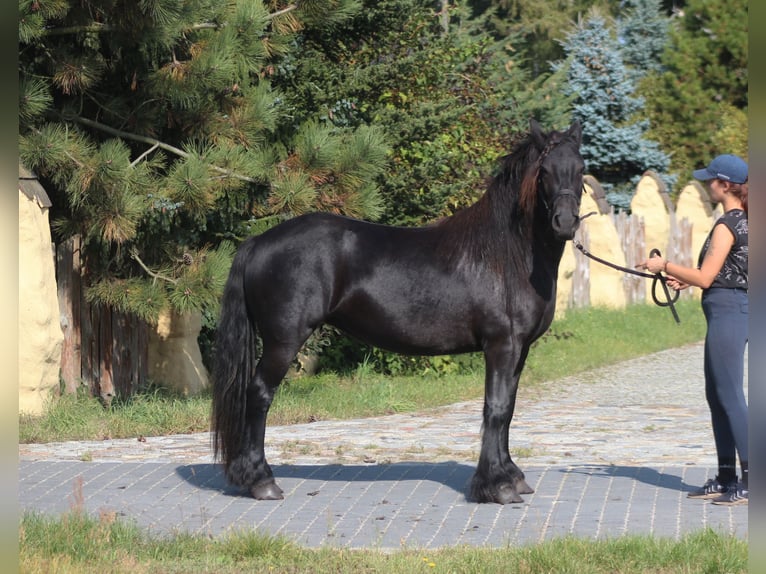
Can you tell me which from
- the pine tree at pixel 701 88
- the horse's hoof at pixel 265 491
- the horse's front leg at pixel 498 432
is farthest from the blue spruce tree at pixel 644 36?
the horse's hoof at pixel 265 491

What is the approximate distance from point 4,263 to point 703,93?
126 ft

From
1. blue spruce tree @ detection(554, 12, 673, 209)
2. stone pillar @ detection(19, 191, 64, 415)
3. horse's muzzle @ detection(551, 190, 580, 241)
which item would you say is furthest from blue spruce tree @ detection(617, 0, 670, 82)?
horse's muzzle @ detection(551, 190, 580, 241)

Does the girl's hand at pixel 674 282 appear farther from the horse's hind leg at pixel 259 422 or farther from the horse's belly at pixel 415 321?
the horse's hind leg at pixel 259 422

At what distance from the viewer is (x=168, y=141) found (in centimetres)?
1194

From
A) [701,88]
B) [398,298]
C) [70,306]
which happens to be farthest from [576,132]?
[701,88]

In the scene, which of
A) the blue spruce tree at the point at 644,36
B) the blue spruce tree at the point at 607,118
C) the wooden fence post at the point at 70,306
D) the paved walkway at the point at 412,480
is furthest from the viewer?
the blue spruce tree at the point at 644,36

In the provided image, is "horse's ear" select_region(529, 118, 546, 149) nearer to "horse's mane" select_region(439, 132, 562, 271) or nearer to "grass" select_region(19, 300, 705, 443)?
"horse's mane" select_region(439, 132, 562, 271)

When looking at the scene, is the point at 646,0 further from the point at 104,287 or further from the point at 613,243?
the point at 104,287

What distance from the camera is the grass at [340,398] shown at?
1045 cm

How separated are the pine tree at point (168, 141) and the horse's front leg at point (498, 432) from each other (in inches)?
153

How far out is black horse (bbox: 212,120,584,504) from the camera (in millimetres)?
7547

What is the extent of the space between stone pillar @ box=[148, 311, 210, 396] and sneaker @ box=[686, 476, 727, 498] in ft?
21.8

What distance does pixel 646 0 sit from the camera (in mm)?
43938

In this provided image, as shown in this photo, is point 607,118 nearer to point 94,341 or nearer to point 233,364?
point 94,341
